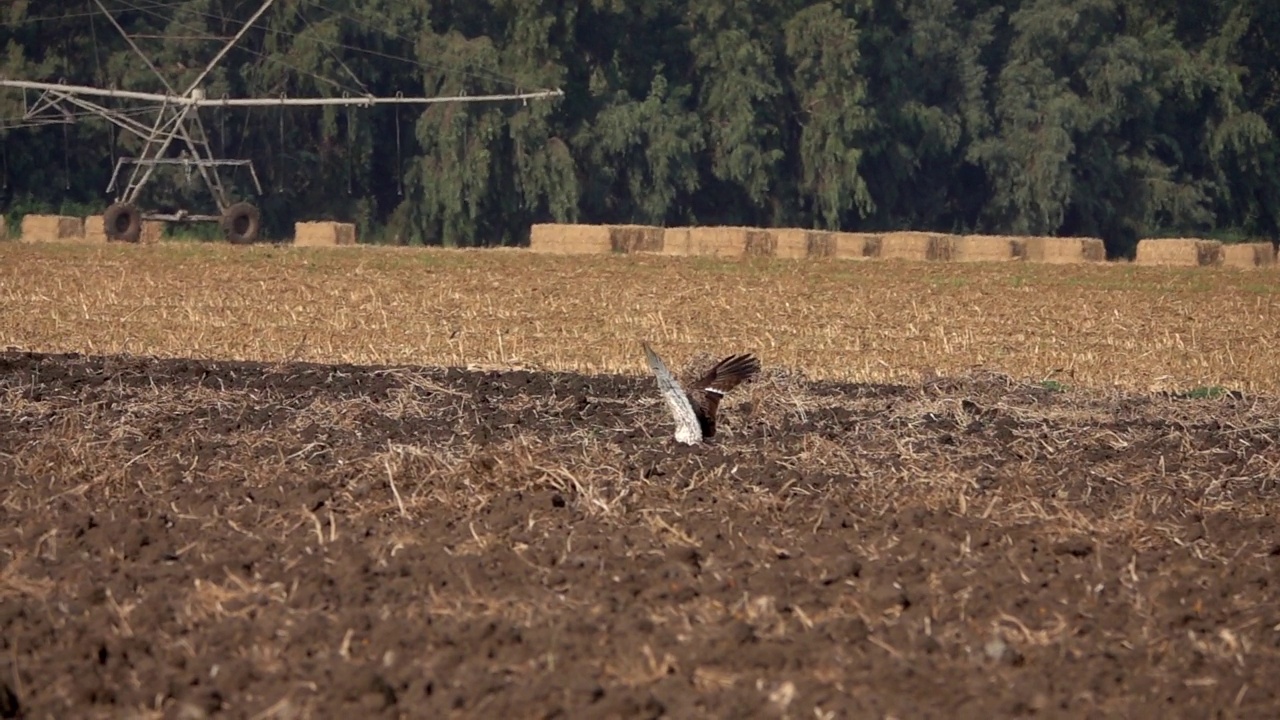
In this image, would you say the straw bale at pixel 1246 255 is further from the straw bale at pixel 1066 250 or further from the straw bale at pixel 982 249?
the straw bale at pixel 982 249

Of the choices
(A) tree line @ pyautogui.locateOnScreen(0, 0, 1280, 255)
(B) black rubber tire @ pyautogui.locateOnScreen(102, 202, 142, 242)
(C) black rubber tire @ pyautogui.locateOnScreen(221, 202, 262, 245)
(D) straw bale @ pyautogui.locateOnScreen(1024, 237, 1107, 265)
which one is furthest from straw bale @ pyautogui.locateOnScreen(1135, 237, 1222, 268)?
(B) black rubber tire @ pyautogui.locateOnScreen(102, 202, 142, 242)

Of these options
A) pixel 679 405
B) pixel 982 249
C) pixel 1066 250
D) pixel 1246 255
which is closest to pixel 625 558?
pixel 679 405

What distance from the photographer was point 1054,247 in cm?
3319

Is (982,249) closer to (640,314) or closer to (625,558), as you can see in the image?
(640,314)

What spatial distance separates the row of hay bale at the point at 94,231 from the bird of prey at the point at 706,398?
24663 millimetres

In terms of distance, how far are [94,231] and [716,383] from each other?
87.4 ft

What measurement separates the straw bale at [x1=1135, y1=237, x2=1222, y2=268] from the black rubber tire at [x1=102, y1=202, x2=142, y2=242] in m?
17.6

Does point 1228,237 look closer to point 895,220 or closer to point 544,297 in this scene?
point 895,220

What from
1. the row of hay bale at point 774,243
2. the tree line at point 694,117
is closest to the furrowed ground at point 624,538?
the row of hay bale at point 774,243

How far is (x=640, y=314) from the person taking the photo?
1919 centimetres

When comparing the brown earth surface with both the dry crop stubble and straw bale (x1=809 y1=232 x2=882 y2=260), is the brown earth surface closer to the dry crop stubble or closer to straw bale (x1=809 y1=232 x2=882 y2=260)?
the dry crop stubble

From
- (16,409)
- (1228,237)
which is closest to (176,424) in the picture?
(16,409)

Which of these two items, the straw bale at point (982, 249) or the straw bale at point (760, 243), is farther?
the straw bale at point (982, 249)

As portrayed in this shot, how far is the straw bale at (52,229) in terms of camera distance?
111 feet
